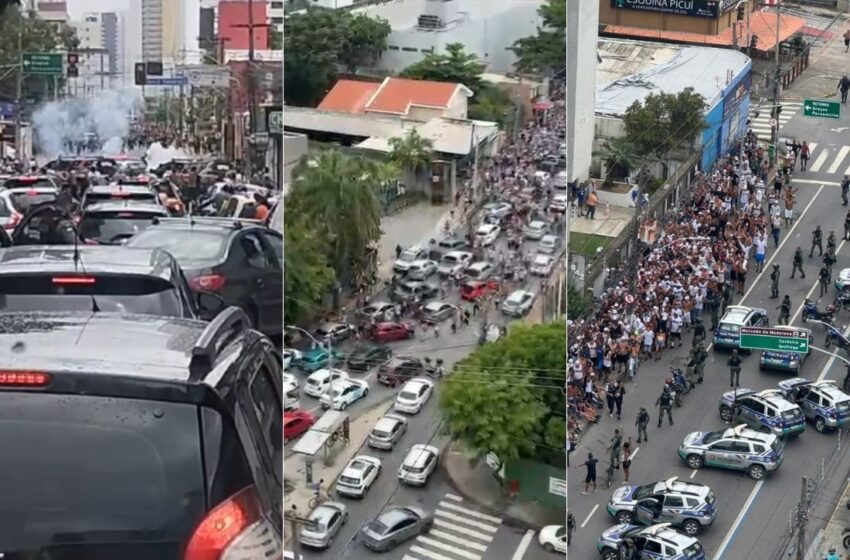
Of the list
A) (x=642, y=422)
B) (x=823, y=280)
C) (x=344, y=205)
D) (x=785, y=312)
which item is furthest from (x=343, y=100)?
(x=823, y=280)

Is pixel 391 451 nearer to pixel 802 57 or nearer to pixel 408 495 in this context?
pixel 408 495

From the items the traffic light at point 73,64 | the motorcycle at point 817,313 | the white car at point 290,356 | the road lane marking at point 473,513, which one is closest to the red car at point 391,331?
the white car at point 290,356

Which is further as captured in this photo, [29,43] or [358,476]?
[358,476]

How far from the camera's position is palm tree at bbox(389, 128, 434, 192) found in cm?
1664

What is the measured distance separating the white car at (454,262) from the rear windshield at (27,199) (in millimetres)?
3510

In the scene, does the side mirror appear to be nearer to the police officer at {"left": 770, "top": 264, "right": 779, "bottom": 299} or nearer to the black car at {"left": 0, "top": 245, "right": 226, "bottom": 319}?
the black car at {"left": 0, "top": 245, "right": 226, "bottom": 319}

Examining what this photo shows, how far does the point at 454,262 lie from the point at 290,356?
5.63 ft

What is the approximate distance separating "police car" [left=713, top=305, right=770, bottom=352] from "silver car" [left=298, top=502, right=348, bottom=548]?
1624cm

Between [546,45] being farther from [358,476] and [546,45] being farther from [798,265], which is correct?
[798,265]

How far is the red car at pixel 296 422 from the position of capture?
642 inches

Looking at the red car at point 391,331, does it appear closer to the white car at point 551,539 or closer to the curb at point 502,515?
the curb at point 502,515

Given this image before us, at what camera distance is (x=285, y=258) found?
16.1 metres

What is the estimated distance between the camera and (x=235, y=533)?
1528 cm

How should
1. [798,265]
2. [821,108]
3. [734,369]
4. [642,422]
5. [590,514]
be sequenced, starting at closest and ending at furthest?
[590,514], [642,422], [734,369], [798,265], [821,108]
